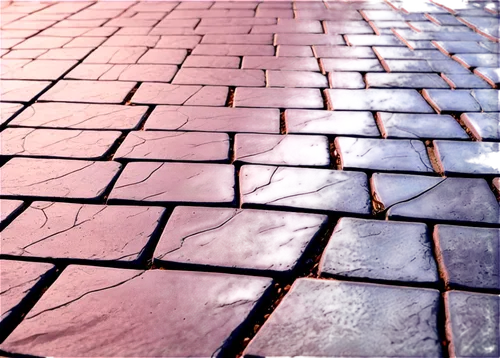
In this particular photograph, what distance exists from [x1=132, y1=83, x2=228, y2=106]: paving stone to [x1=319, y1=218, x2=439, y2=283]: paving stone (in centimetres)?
134

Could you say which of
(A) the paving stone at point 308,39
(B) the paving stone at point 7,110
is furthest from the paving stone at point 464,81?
(B) the paving stone at point 7,110

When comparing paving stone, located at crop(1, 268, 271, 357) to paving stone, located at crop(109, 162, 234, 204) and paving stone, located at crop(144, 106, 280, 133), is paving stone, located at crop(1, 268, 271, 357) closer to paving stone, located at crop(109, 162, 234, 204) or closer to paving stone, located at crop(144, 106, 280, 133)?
paving stone, located at crop(109, 162, 234, 204)

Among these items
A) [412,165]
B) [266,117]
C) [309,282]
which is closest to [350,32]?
[266,117]

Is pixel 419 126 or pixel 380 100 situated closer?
pixel 419 126

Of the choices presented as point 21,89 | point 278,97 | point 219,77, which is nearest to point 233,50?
point 219,77

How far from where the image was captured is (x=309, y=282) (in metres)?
1.50

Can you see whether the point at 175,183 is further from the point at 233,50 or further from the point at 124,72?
the point at 233,50

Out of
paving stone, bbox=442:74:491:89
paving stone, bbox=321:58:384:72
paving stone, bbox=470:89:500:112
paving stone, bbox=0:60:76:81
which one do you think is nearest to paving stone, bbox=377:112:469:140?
paving stone, bbox=470:89:500:112

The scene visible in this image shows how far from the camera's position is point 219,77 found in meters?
3.12

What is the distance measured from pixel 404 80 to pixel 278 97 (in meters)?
0.90

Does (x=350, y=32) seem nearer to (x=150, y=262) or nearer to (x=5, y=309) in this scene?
(x=150, y=262)

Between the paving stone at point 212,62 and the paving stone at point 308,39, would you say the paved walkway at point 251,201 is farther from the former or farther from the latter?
the paving stone at point 308,39

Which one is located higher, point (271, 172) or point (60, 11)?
point (60, 11)

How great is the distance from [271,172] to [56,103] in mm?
1508
